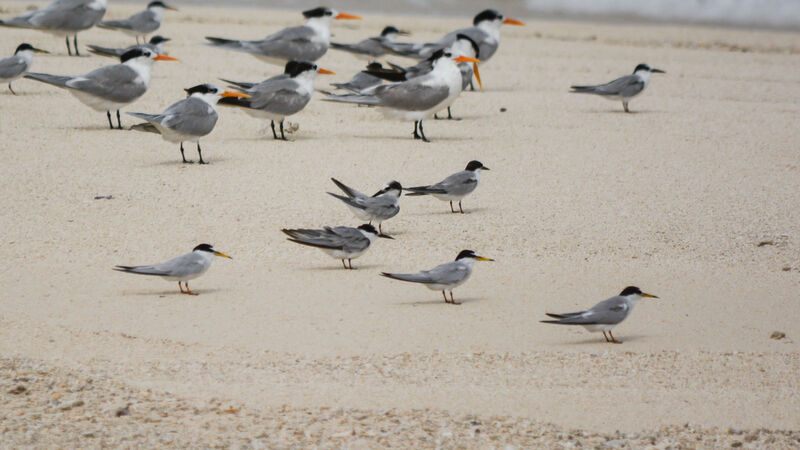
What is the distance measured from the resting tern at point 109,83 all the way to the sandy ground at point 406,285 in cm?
31

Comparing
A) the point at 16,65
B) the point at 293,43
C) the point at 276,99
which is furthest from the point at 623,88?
the point at 16,65

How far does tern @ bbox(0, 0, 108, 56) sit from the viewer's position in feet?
39.7

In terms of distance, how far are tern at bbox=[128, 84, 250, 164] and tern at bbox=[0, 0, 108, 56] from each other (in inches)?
172

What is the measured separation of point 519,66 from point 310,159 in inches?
216

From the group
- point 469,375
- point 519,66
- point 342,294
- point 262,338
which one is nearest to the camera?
point 469,375

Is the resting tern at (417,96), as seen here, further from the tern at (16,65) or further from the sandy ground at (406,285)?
the tern at (16,65)

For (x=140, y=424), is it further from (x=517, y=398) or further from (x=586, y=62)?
(x=586, y=62)

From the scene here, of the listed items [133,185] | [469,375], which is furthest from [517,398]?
[133,185]

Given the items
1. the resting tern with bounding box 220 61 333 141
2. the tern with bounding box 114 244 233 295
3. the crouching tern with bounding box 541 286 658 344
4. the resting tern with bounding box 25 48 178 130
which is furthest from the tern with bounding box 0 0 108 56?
the crouching tern with bounding box 541 286 658 344

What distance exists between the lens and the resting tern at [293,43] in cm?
1154

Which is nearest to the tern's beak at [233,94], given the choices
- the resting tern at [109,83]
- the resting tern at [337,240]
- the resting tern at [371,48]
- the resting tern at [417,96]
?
the resting tern at [109,83]

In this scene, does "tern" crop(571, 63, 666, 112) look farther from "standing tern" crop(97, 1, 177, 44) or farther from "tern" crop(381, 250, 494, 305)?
"tern" crop(381, 250, 494, 305)

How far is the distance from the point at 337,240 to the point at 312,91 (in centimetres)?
382

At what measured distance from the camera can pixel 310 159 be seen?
849cm
